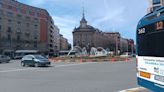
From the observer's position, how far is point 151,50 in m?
9.79

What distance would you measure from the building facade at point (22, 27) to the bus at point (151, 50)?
96596 millimetres

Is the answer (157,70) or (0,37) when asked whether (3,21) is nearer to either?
(0,37)

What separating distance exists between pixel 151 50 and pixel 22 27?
108660 mm

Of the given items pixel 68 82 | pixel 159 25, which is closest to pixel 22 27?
pixel 68 82

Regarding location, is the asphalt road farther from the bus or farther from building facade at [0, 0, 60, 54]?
building facade at [0, 0, 60, 54]

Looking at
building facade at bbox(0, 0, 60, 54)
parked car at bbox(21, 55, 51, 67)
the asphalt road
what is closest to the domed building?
building facade at bbox(0, 0, 60, 54)

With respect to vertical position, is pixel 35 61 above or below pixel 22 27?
below

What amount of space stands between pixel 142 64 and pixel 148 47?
69 cm

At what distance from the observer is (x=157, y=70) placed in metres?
9.31

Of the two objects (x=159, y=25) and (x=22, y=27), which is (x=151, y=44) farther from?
(x=22, y=27)

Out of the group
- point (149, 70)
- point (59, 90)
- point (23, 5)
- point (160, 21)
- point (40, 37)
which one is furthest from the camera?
point (40, 37)

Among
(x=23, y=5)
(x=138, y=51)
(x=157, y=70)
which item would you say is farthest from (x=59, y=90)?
(x=23, y=5)

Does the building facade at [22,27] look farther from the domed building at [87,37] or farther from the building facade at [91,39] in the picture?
the building facade at [91,39]

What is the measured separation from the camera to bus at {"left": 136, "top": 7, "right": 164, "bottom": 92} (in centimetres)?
909
